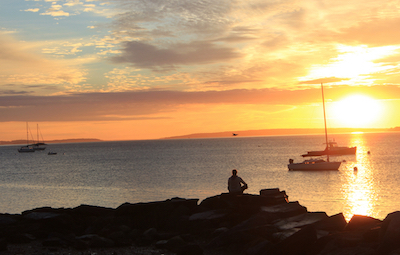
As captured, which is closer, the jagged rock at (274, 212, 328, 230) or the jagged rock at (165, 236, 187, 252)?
the jagged rock at (165, 236, 187, 252)

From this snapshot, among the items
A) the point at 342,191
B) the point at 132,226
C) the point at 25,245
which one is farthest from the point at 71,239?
the point at 342,191

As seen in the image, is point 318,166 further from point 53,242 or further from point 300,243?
point 53,242

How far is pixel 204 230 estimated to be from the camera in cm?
1767

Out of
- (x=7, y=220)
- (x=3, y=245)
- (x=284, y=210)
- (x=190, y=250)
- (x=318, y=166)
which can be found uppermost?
(x=7, y=220)

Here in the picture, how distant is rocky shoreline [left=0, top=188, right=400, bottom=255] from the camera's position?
1372 cm

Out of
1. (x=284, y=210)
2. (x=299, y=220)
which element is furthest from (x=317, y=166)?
(x=299, y=220)

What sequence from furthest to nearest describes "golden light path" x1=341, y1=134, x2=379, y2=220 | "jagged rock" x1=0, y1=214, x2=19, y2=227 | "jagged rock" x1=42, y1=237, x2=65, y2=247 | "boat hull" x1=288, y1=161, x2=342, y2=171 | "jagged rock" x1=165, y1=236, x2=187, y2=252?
"boat hull" x1=288, y1=161, x2=342, y2=171, "golden light path" x1=341, y1=134, x2=379, y2=220, "jagged rock" x1=0, y1=214, x2=19, y2=227, "jagged rock" x1=42, y1=237, x2=65, y2=247, "jagged rock" x1=165, y1=236, x2=187, y2=252

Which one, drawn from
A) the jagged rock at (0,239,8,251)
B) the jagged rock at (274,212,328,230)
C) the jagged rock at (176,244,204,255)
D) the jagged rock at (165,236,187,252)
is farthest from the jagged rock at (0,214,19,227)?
the jagged rock at (274,212,328,230)

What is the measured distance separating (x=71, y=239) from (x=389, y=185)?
150 ft

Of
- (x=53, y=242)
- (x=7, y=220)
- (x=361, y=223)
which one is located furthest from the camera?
(x=7, y=220)

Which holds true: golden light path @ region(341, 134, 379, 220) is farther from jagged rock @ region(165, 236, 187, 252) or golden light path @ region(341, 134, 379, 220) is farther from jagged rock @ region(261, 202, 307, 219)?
jagged rock @ region(165, 236, 187, 252)

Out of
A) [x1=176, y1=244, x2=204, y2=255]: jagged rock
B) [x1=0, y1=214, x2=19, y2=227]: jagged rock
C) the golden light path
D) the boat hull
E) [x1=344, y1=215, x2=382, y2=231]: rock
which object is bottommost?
the golden light path

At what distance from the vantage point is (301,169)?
69.9 m

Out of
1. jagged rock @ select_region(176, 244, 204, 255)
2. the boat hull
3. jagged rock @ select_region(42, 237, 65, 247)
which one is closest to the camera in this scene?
A: jagged rock @ select_region(176, 244, 204, 255)
